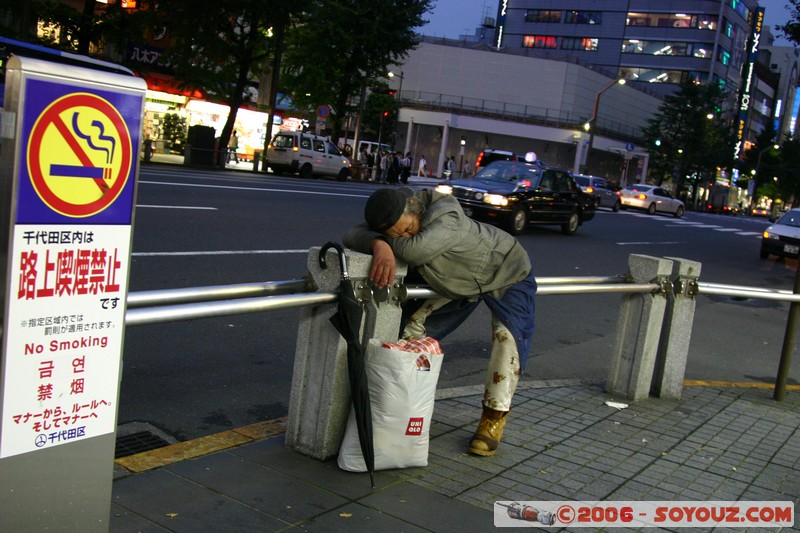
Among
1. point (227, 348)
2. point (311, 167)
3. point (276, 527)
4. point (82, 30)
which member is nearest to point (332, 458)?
point (276, 527)

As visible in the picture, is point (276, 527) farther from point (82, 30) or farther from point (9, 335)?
point (82, 30)

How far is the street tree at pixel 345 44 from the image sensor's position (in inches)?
1583

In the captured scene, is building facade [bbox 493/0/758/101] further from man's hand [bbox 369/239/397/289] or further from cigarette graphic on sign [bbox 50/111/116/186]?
cigarette graphic on sign [bbox 50/111/116/186]

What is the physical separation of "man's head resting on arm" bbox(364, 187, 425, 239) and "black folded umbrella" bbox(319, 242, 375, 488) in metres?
0.29

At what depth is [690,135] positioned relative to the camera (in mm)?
71000

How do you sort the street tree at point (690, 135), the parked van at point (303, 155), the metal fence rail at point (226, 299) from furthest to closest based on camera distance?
the street tree at point (690, 135)
the parked van at point (303, 155)
the metal fence rail at point (226, 299)

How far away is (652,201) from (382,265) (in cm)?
4084

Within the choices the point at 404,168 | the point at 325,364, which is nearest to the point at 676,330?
the point at 325,364

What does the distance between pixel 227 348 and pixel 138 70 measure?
1012 inches

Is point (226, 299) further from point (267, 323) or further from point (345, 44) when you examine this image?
point (345, 44)

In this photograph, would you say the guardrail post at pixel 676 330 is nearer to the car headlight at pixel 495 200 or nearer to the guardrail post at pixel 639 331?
the guardrail post at pixel 639 331

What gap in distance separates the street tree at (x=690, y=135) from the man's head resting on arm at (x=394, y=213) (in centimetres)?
6834

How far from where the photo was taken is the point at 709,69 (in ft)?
308

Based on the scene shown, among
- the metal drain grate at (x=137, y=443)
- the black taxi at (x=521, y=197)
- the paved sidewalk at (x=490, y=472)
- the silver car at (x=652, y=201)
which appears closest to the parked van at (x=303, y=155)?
the black taxi at (x=521, y=197)
